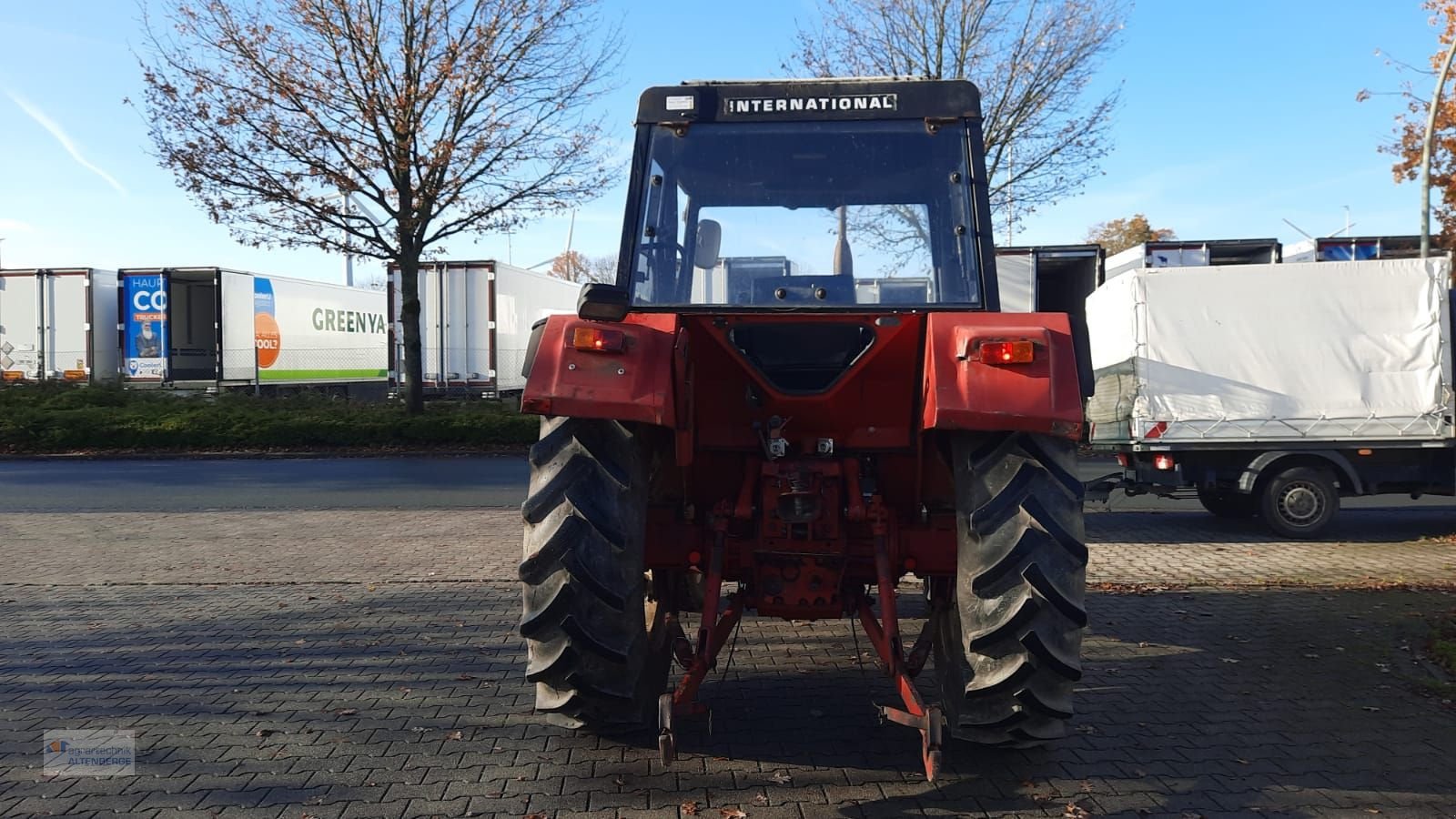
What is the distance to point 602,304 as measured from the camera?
12.8 feet

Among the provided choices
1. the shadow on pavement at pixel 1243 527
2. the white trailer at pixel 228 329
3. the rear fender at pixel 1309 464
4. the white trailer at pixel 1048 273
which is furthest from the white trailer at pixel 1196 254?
the white trailer at pixel 228 329

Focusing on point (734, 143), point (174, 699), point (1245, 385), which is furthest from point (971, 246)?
point (1245, 385)

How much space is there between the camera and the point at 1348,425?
445 inches

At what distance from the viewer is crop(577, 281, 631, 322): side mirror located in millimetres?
3896

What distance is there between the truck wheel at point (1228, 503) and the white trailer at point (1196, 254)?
6144 mm

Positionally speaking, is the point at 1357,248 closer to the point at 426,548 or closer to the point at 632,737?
the point at 426,548

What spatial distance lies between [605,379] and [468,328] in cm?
2079

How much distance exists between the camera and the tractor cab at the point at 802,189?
15.3 feet

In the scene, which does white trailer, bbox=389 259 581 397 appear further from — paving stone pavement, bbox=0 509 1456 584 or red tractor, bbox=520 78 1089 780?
red tractor, bbox=520 78 1089 780

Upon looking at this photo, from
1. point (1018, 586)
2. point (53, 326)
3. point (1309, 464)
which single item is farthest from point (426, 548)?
point (53, 326)

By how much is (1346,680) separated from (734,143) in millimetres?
4458

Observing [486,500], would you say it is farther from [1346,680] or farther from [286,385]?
[286,385]

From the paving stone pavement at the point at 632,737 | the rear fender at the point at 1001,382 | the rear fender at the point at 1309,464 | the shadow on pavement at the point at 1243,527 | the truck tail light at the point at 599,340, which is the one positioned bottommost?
the shadow on pavement at the point at 1243,527

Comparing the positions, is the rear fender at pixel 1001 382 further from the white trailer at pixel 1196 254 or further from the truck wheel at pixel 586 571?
the white trailer at pixel 1196 254
